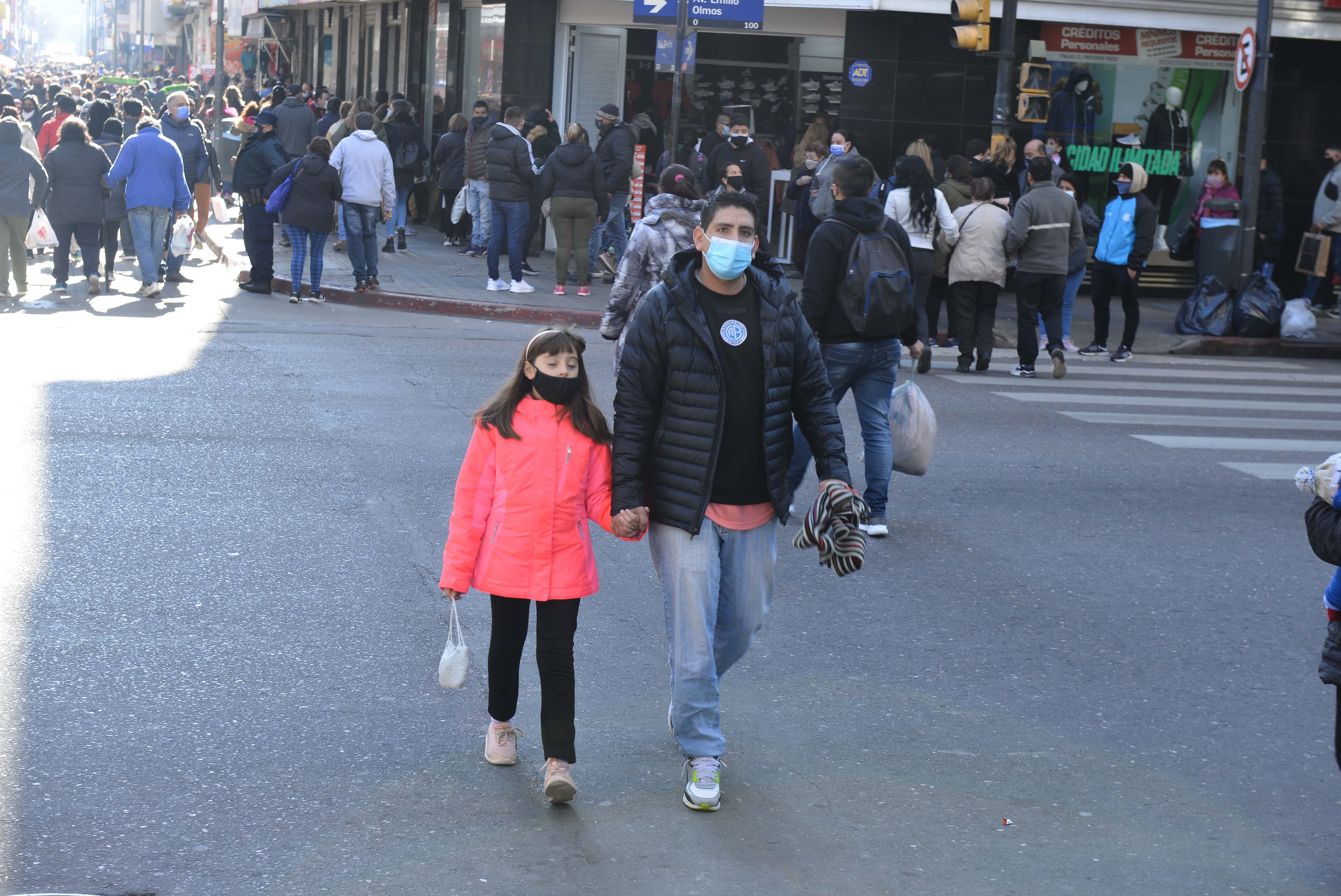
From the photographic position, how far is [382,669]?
17.8ft

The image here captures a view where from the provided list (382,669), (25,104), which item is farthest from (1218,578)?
(25,104)

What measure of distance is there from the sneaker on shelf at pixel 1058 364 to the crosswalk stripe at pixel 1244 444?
2.62 meters

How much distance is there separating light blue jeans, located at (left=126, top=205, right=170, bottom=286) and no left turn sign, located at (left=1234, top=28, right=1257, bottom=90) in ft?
37.2

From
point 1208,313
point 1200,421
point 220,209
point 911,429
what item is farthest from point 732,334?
point 220,209

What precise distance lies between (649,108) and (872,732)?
17375mm

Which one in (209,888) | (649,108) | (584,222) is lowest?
(209,888)

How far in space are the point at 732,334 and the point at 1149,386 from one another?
32.4 feet

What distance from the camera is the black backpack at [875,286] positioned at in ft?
23.8

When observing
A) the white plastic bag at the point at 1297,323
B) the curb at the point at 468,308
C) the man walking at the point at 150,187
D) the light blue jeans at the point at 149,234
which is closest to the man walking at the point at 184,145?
the light blue jeans at the point at 149,234

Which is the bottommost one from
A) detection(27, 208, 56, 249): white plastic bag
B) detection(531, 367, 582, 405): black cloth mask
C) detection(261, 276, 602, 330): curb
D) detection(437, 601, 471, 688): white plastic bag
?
detection(437, 601, 471, 688): white plastic bag

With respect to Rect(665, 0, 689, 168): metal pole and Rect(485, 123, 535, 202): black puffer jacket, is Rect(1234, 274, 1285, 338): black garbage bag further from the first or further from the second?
Rect(485, 123, 535, 202): black puffer jacket

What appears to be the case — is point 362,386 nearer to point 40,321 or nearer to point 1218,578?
point 40,321

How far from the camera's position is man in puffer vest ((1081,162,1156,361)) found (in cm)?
1445

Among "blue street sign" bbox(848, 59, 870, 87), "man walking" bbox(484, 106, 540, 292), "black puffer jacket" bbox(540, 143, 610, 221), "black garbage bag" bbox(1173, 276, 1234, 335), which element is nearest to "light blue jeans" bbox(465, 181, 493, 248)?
"man walking" bbox(484, 106, 540, 292)
